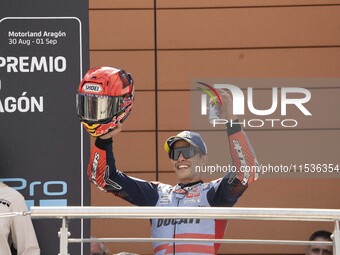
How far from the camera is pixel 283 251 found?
6430mm

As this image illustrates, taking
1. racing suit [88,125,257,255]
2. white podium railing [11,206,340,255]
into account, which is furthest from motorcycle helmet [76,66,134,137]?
white podium railing [11,206,340,255]

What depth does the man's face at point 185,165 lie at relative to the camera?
5270 mm

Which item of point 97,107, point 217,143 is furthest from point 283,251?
point 97,107

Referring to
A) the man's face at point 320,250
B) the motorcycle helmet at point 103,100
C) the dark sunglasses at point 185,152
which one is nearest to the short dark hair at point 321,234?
the man's face at point 320,250

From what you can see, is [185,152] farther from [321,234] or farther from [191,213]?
[191,213]

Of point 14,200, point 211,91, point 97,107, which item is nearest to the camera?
point 97,107

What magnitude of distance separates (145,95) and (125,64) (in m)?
0.24

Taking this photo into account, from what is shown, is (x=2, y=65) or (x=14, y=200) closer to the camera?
(x=14, y=200)

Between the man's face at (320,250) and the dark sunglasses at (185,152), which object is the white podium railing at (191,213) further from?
the man's face at (320,250)

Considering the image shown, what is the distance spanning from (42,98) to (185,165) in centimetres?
159

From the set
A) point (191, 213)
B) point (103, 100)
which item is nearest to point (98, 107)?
point (103, 100)

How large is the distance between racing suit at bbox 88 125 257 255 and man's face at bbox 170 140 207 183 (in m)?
0.04

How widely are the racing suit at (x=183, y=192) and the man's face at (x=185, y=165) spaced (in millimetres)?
37

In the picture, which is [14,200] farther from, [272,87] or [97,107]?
[272,87]
